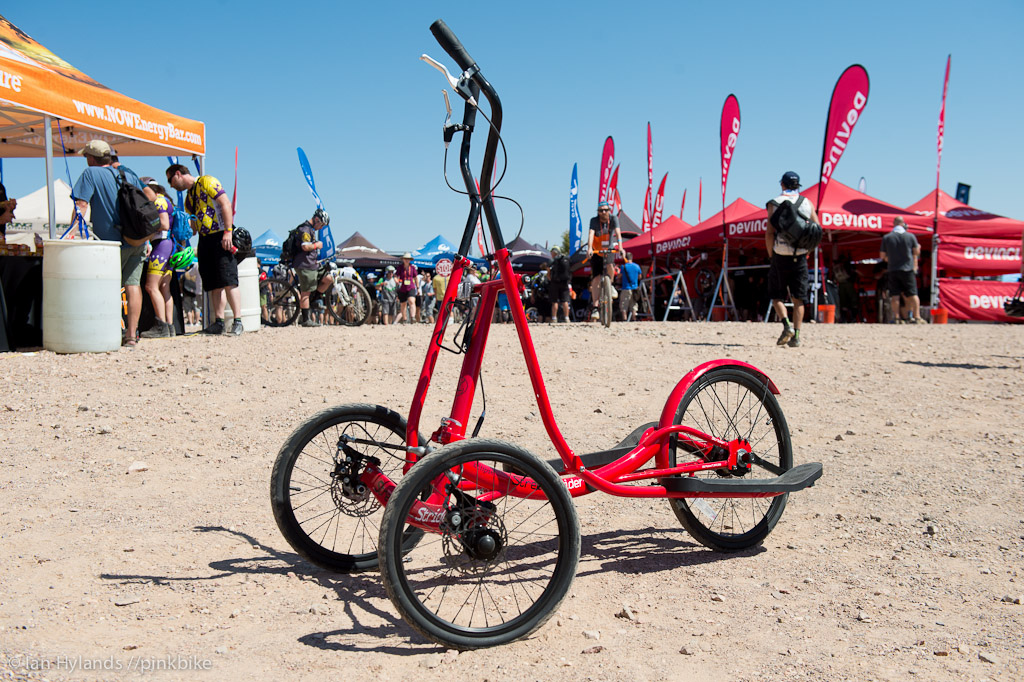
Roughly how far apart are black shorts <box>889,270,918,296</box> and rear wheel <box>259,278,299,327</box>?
1013cm

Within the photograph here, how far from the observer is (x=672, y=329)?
400 inches

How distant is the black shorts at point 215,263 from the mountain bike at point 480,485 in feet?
16.2

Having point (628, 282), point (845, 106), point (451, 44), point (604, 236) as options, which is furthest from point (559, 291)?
point (451, 44)

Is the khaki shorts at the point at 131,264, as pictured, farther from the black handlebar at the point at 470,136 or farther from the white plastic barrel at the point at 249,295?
the black handlebar at the point at 470,136

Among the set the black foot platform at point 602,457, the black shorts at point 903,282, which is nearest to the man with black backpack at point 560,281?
the black shorts at point 903,282

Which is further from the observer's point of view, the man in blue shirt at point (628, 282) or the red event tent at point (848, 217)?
the red event tent at point (848, 217)

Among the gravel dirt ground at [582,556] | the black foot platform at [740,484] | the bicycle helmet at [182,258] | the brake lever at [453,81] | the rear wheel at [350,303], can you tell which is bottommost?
the gravel dirt ground at [582,556]

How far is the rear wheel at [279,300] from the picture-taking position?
10750 mm

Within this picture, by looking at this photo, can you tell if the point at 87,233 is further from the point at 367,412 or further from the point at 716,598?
the point at 716,598

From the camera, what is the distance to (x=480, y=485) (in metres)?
2.56

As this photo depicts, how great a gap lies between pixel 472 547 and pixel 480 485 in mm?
216

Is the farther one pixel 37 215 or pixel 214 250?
pixel 37 215

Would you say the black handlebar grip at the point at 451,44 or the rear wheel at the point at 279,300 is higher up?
the black handlebar grip at the point at 451,44

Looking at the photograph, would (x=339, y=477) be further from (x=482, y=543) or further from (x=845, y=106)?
(x=845, y=106)
